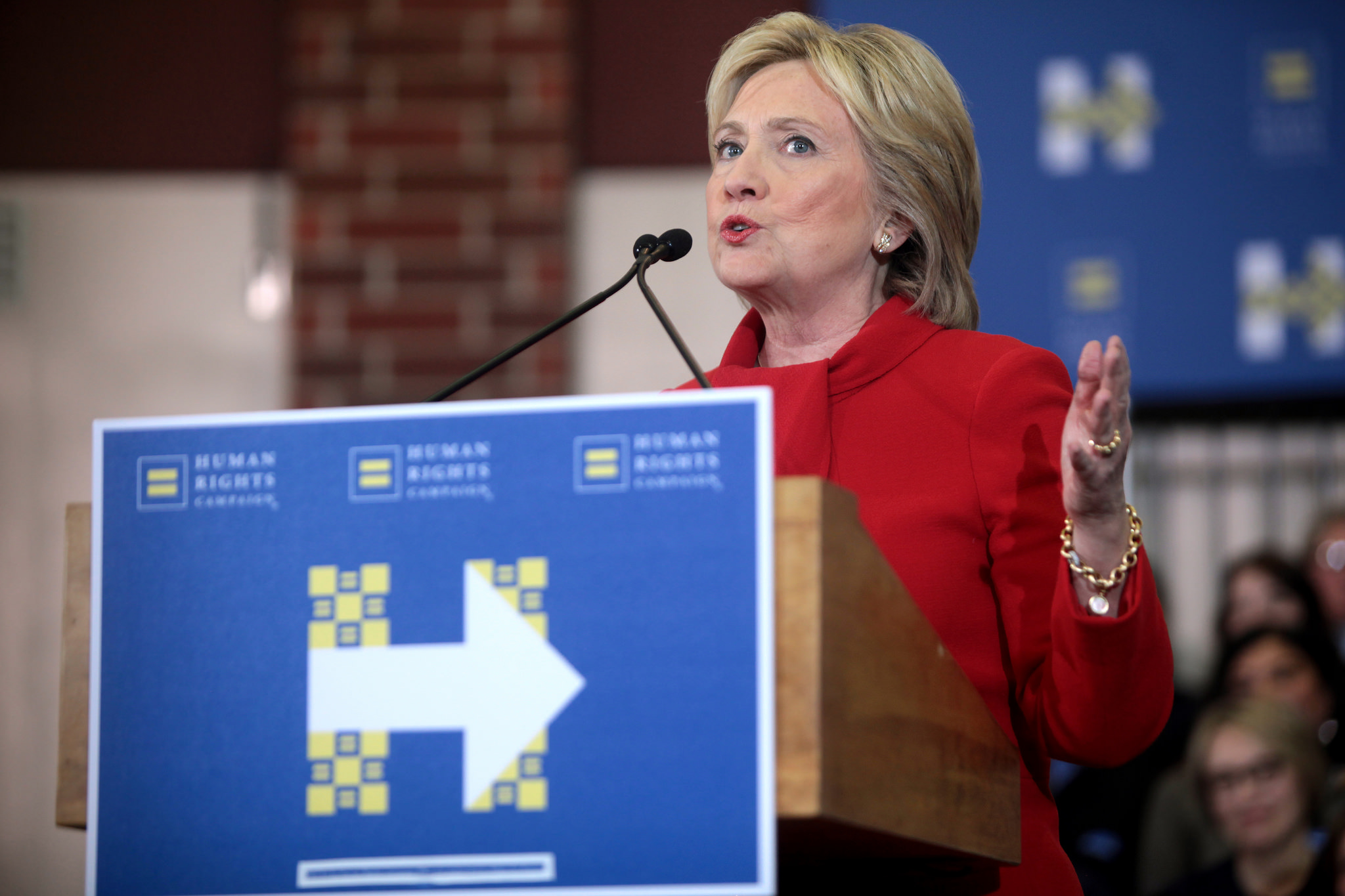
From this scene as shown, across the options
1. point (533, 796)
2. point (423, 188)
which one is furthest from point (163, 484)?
point (423, 188)

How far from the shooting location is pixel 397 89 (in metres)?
3.82

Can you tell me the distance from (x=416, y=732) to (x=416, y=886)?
10 cm

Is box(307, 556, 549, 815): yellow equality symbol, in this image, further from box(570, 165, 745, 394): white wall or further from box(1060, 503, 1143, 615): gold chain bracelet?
box(570, 165, 745, 394): white wall

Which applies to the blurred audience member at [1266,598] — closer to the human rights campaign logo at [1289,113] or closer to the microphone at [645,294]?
the human rights campaign logo at [1289,113]

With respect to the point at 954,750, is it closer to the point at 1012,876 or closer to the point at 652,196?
the point at 1012,876

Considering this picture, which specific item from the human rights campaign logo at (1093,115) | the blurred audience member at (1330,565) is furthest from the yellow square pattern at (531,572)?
the blurred audience member at (1330,565)

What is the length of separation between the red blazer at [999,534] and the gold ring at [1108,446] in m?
0.12

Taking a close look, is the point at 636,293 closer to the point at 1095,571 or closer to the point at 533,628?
the point at 1095,571

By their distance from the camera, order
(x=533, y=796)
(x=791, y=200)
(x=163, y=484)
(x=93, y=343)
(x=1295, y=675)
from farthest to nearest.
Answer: (x=93, y=343)
(x=1295, y=675)
(x=791, y=200)
(x=163, y=484)
(x=533, y=796)

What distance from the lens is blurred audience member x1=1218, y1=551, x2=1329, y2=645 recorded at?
11.6 feet

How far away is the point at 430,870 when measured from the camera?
0.97 m

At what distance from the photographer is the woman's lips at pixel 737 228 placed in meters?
1.53

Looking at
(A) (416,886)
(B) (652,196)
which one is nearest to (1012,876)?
(A) (416,886)

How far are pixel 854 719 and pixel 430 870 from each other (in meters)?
0.29
